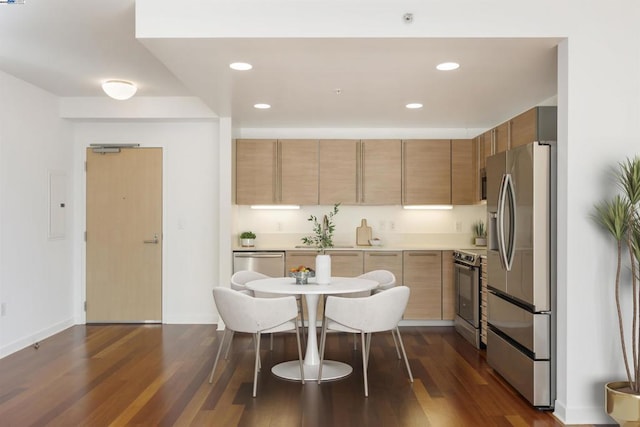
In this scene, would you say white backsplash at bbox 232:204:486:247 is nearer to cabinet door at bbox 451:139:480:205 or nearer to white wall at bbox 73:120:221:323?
cabinet door at bbox 451:139:480:205

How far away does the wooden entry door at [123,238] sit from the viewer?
21.8ft

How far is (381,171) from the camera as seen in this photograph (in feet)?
22.4

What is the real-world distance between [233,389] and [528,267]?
2258 mm

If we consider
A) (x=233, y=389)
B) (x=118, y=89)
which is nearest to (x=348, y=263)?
(x=233, y=389)

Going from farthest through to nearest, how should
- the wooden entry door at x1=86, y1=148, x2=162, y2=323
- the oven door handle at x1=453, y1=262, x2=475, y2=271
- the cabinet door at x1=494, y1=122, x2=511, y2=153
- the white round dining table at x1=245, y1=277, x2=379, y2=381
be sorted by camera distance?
the wooden entry door at x1=86, y1=148, x2=162, y2=323 → the oven door handle at x1=453, y1=262, x2=475, y2=271 → the cabinet door at x1=494, y1=122, x2=511, y2=153 → the white round dining table at x1=245, y1=277, x2=379, y2=381

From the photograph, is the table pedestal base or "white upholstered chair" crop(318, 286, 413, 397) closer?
"white upholstered chair" crop(318, 286, 413, 397)

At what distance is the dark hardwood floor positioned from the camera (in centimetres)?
354

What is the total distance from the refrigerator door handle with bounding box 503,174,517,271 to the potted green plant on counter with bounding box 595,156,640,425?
0.63 metres

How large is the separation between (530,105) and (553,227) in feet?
7.68

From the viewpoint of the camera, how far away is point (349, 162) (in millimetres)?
6809

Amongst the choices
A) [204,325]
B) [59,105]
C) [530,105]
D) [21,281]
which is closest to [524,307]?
[530,105]

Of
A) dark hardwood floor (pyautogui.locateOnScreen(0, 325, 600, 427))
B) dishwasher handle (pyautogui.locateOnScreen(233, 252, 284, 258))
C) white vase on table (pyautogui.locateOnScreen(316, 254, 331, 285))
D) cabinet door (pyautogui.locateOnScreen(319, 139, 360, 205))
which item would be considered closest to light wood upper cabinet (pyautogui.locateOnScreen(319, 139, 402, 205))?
cabinet door (pyautogui.locateOnScreen(319, 139, 360, 205))

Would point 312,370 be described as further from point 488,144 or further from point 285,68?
point 488,144

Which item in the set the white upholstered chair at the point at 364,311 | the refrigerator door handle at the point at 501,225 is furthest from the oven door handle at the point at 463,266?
the white upholstered chair at the point at 364,311
